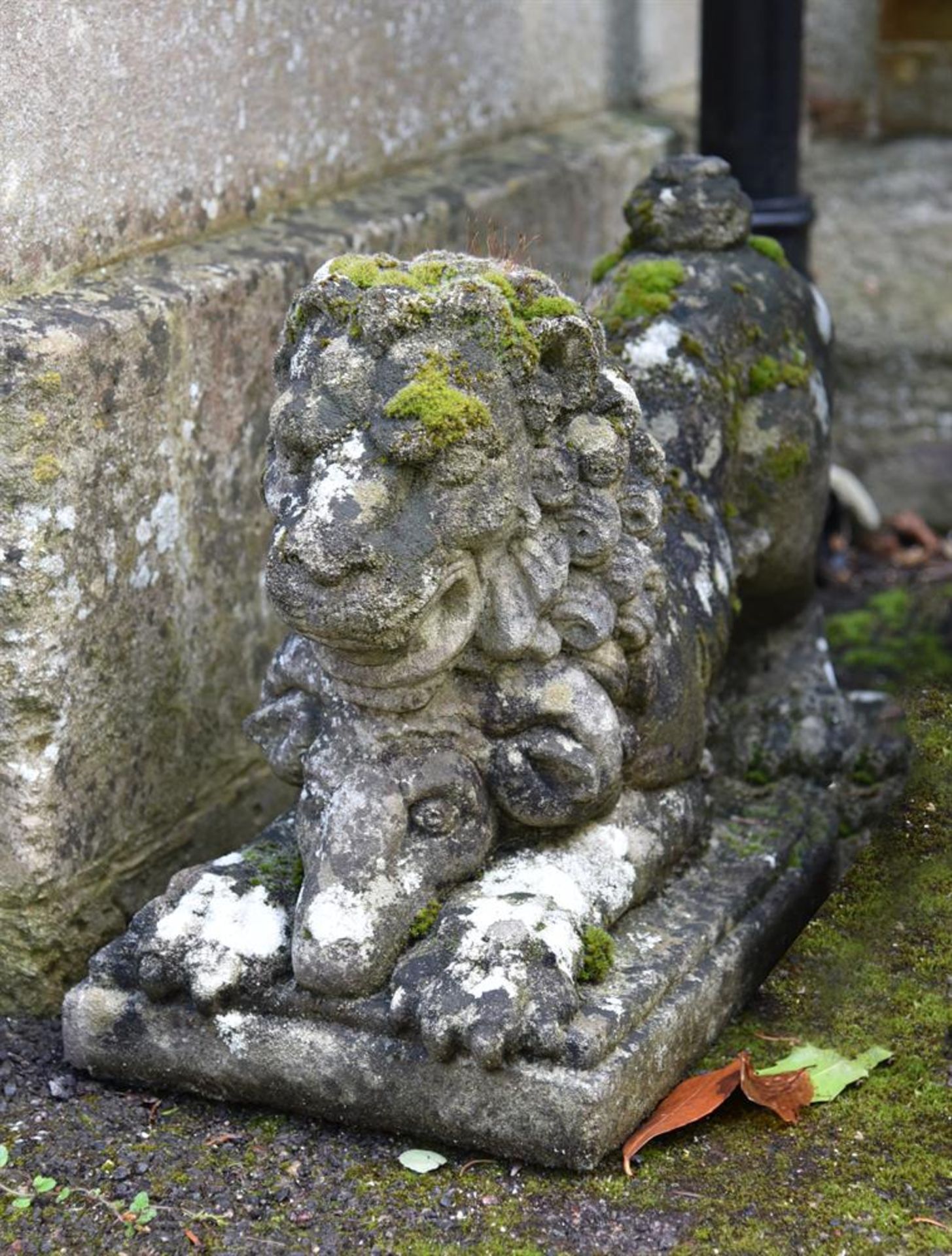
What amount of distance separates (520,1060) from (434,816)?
1.34 ft

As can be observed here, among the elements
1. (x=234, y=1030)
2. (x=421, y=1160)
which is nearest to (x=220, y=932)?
(x=234, y=1030)

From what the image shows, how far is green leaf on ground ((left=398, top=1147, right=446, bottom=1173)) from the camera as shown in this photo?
105 inches

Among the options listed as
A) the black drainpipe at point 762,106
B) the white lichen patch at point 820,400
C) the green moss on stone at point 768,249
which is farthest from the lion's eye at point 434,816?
the black drainpipe at point 762,106

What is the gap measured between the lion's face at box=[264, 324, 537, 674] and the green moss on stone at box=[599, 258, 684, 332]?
0.85 meters

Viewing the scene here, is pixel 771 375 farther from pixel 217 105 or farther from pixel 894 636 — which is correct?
pixel 894 636

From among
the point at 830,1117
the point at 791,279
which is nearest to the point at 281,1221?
the point at 830,1117

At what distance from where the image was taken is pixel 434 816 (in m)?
2.79

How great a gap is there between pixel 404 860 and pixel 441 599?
42cm

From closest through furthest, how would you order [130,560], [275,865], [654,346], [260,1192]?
[260,1192] → [275,865] → [130,560] → [654,346]

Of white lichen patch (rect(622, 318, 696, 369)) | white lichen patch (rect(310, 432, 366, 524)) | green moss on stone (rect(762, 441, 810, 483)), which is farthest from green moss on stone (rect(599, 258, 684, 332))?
white lichen patch (rect(310, 432, 366, 524))

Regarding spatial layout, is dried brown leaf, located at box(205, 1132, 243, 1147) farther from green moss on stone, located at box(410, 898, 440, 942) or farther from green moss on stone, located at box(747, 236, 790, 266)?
green moss on stone, located at box(747, 236, 790, 266)

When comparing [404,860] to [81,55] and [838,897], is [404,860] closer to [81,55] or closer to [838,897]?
[838,897]

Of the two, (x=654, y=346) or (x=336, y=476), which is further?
(x=654, y=346)

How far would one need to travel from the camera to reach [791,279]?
370cm
